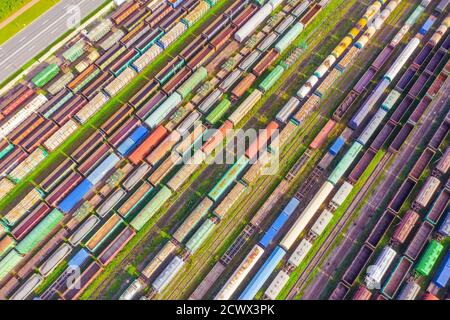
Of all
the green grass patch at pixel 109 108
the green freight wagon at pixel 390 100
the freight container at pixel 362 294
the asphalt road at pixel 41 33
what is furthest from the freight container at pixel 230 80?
the freight container at pixel 362 294

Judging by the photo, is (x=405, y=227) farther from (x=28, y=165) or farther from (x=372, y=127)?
(x=28, y=165)

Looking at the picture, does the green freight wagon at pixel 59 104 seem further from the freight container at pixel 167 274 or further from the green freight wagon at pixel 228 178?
the freight container at pixel 167 274

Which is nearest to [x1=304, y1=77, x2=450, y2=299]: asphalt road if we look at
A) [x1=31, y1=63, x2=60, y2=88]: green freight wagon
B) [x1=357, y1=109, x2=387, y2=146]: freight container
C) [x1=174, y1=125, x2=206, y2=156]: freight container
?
[x1=357, y1=109, x2=387, y2=146]: freight container

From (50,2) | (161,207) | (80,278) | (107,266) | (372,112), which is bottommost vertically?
(80,278)

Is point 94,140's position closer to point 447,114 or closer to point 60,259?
point 60,259

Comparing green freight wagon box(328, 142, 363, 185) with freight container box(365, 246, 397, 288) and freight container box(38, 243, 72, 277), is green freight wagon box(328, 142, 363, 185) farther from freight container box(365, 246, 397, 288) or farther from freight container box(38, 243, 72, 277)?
freight container box(38, 243, 72, 277)

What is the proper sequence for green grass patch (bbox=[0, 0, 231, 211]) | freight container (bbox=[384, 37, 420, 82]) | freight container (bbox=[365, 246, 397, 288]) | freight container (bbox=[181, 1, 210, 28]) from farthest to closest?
freight container (bbox=[181, 1, 210, 28]) → freight container (bbox=[384, 37, 420, 82]) → green grass patch (bbox=[0, 0, 231, 211]) → freight container (bbox=[365, 246, 397, 288])

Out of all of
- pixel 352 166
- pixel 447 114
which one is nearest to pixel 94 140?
pixel 352 166
